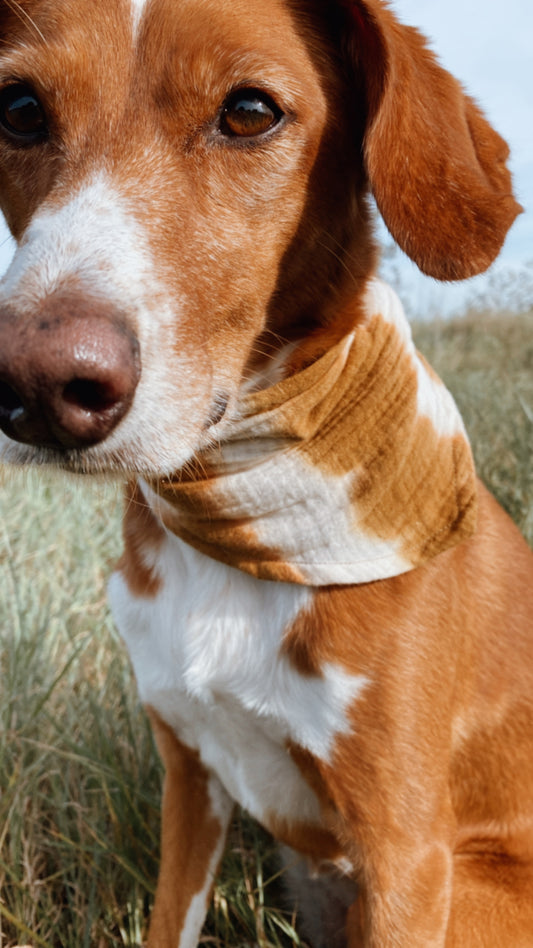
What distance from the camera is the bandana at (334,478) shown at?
1992 millimetres

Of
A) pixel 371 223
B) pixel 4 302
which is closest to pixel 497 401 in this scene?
pixel 371 223

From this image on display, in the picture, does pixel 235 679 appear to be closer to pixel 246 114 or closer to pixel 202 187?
pixel 202 187

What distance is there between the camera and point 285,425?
6.46 ft

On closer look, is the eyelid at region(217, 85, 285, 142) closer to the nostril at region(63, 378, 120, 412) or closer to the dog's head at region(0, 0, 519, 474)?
the dog's head at region(0, 0, 519, 474)

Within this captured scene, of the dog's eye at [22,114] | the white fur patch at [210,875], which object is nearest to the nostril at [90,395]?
the dog's eye at [22,114]

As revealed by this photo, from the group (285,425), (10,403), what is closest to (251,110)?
(285,425)

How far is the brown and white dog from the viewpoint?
162 centimetres

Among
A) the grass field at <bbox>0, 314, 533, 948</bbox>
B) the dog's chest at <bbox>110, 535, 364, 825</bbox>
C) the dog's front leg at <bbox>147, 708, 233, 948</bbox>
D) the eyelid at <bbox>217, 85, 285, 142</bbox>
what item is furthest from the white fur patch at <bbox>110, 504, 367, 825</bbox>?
the eyelid at <bbox>217, 85, 285, 142</bbox>

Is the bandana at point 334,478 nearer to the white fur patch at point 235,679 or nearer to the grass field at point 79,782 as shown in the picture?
the white fur patch at point 235,679

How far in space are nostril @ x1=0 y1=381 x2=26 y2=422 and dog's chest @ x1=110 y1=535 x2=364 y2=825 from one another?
0.79m

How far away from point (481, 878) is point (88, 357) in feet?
5.00

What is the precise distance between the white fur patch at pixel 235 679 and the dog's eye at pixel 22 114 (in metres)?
0.91

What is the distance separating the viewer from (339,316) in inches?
77.0

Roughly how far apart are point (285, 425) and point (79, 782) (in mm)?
1545
